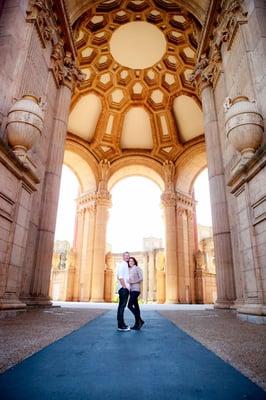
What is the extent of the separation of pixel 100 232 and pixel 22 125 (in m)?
15.9

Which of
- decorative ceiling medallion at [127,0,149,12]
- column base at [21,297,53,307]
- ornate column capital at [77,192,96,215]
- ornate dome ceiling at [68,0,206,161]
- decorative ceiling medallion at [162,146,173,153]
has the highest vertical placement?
decorative ceiling medallion at [127,0,149,12]

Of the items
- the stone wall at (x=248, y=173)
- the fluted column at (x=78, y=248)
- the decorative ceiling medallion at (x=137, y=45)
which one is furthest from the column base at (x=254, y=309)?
the decorative ceiling medallion at (x=137, y=45)

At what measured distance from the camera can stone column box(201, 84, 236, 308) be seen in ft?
26.9

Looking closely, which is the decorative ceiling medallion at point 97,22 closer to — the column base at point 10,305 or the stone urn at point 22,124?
the stone urn at point 22,124

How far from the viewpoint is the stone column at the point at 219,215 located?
821cm

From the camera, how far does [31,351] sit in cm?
238

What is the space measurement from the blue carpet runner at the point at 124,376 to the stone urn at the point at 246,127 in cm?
449

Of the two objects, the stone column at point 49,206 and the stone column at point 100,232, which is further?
the stone column at point 100,232

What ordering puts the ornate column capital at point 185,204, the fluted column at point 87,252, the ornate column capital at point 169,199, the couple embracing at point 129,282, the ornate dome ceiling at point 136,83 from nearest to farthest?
the couple embracing at point 129,282 → the ornate dome ceiling at point 136,83 → the fluted column at point 87,252 → the ornate column capital at point 169,199 → the ornate column capital at point 185,204

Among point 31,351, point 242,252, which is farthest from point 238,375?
point 242,252

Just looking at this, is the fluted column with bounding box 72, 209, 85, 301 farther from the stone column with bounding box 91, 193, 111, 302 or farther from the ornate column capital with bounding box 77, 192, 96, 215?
the stone column with bounding box 91, 193, 111, 302

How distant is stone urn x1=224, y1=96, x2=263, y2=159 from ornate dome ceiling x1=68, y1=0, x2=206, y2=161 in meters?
12.5

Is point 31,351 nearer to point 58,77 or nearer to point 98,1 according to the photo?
point 58,77

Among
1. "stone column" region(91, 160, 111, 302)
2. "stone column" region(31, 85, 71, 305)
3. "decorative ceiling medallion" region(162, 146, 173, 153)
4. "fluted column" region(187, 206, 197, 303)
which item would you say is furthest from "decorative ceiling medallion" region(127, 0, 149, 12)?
"fluted column" region(187, 206, 197, 303)
